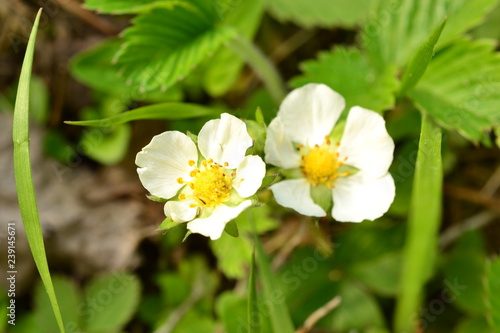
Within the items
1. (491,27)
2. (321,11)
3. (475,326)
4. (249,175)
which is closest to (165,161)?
(249,175)

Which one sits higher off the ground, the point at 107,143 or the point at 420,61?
the point at 420,61

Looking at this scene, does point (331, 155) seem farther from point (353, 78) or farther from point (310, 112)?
point (353, 78)

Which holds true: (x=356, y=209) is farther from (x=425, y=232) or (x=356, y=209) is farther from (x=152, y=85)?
(x=152, y=85)

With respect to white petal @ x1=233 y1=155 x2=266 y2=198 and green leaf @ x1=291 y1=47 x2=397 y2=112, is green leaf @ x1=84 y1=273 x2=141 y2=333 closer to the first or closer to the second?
white petal @ x1=233 y1=155 x2=266 y2=198

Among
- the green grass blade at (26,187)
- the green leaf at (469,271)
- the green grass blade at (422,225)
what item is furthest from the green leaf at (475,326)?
the green grass blade at (26,187)

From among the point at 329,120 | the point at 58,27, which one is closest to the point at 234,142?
the point at 329,120

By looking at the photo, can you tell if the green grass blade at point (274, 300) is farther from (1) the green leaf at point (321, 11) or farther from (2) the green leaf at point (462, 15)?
(1) the green leaf at point (321, 11)
